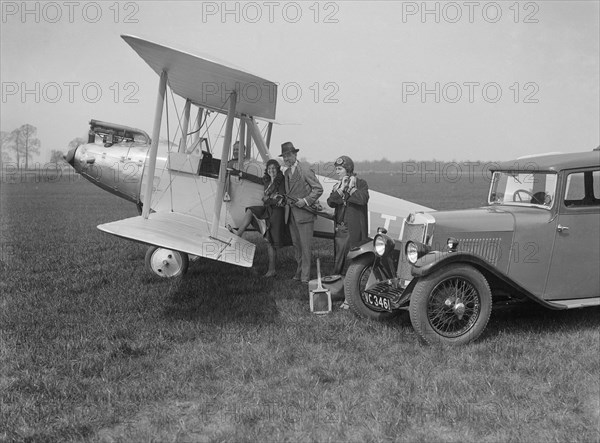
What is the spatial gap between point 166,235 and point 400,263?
8.87 feet

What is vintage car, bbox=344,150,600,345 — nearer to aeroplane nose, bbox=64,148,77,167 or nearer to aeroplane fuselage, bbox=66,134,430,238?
aeroplane fuselage, bbox=66,134,430,238

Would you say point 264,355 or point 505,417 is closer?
point 505,417

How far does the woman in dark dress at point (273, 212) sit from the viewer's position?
25.6 feet

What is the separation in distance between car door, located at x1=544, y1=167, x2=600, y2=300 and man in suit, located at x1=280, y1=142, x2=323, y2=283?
316 cm

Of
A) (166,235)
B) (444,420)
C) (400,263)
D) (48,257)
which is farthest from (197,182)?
(444,420)

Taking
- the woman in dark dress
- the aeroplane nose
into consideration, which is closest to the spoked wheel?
the woman in dark dress

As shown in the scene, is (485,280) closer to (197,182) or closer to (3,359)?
(3,359)

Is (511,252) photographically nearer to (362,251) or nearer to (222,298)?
(362,251)

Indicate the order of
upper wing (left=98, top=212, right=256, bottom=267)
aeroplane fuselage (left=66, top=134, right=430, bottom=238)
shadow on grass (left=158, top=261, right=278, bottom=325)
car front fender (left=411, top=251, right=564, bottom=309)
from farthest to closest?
aeroplane fuselage (left=66, top=134, right=430, bottom=238), shadow on grass (left=158, top=261, right=278, bottom=325), upper wing (left=98, top=212, right=256, bottom=267), car front fender (left=411, top=251, right=564, bottom=309)

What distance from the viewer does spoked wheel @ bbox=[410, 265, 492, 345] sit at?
476 centimetres

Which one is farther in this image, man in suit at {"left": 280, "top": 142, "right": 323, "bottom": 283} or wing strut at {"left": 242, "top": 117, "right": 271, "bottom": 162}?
wing strut at {"left": 242, "top": 117, "right": 271, "bottom": 162}

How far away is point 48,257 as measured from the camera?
913 cm

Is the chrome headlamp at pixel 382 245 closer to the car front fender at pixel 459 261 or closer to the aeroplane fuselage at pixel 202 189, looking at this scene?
the car front fender at pixel 459 261

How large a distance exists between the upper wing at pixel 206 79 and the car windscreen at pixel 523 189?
9.50 feet
